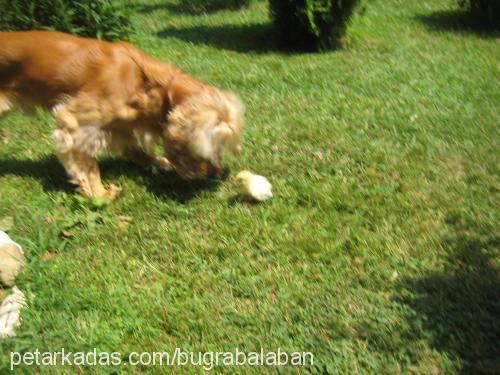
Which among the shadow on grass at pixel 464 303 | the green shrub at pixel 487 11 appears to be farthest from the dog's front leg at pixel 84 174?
the green shrub at pixel 487 11

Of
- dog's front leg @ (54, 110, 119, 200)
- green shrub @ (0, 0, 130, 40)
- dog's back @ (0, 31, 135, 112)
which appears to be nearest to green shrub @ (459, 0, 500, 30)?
green shrub @ (0, 0, 130, 40)

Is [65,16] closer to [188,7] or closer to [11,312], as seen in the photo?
[11,312]

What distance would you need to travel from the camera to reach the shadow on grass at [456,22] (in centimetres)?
786

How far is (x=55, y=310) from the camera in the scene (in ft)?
8.85

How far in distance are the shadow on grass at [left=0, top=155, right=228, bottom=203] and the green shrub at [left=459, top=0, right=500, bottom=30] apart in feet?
21.7

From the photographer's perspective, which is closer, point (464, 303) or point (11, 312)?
point (11, 312)

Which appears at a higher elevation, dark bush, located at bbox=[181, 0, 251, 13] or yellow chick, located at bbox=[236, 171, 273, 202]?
yellow chick, located at bbox=[236, 171, 273, 202]

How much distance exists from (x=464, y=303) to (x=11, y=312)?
264cm

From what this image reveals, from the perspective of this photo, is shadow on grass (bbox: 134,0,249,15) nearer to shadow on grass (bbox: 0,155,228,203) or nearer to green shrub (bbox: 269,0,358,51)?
green shrub (bbox: 269,0,358,51)

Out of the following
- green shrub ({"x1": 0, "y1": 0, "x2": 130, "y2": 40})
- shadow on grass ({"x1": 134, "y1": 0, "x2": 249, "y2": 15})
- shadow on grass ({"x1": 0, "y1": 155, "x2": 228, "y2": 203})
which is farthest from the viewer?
shadow on grass ({"x1": 134, "y1": 0, "x2": 249, "y2": 15})

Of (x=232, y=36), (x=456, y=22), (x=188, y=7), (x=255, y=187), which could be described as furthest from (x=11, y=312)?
(x=188, y=7)

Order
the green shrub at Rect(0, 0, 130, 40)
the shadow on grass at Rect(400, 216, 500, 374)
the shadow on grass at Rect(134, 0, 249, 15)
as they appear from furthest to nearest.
A: the shadow on grass at Rect(134, 0, 249, 15), the green shrub at Rect(0, 0, 130, 40), the shadow on grass at Rect(400, 216, 500, 374)

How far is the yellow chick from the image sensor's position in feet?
11.5

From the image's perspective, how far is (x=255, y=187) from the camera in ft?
11.6
